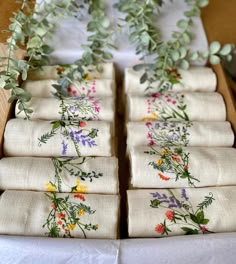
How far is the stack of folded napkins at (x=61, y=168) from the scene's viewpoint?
18.6 inches

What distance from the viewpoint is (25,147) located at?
0.56 m

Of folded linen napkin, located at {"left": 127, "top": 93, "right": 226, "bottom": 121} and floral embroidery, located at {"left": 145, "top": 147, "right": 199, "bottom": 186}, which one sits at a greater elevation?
folded linen napkin, located at {"left": 127, "top": 93, "right": 226, "bottom": 121}

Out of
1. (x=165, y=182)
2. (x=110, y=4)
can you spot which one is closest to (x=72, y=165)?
(x=165, y=182)

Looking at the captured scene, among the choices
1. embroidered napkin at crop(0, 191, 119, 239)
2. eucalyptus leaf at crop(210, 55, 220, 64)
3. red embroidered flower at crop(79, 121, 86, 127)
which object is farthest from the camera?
eucalyptus leaf at crop(210, 55, 220, 64)

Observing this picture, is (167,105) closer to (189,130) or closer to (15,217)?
(189,130)

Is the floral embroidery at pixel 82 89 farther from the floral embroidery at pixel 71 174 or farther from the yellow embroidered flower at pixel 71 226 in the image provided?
the yellow embroidered flower at pixel 71 226

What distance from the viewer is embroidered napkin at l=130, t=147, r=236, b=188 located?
53 centimetres

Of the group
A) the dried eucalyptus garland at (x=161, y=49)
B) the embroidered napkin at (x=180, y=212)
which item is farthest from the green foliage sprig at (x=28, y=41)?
the embroidered napkin at (x=180, y=212)

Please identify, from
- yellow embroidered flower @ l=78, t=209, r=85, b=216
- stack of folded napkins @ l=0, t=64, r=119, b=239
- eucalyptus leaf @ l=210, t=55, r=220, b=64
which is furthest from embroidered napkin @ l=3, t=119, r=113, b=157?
eucalyptus leaf @ l=210, t=55, r=220, b=64

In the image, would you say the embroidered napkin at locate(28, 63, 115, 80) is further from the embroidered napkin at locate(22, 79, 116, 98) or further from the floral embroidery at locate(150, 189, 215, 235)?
the floral embroidery at locate(150, 189, 215, 235)

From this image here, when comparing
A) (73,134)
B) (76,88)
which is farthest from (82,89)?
(73,134)

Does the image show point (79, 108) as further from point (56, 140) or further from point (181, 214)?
point (181, 214)

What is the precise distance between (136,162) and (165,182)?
0.17ft

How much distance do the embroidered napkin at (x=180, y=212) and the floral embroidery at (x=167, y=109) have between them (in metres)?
0.15
